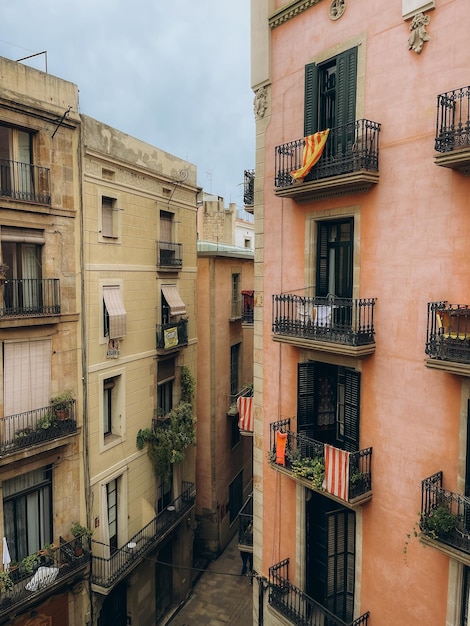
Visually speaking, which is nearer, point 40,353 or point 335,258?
point 335,258

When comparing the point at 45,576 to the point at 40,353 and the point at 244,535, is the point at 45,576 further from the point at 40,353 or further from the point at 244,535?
the point at 40,353

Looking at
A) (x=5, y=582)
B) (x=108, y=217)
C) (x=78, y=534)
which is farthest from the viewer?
(x=108, y=217)

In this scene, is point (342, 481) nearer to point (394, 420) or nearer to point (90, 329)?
point (394, 420)

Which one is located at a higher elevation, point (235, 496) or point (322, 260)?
point (322, 260)

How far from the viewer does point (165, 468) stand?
2394 cm

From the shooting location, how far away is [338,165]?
12586mm

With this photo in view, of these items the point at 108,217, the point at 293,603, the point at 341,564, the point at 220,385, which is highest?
the point at 108,217

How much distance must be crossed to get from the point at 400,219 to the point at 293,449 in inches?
296

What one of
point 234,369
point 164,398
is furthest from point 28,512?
point 234,369

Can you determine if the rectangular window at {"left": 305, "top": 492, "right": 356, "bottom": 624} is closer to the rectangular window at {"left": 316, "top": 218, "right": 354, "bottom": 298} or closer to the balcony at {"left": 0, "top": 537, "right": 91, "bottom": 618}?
the rectangular window at {"left": 316, "top": 218, "right": 354, "bottom": 298}

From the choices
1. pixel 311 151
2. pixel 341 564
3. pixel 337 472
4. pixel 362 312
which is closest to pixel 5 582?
pixel 341 564

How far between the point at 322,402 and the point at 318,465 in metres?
2.11

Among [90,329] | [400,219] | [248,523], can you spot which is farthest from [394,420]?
[90,329]

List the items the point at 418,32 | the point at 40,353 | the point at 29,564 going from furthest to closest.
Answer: the point at 40,353, the point at 29,564, the point at 418,32
